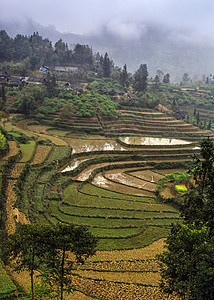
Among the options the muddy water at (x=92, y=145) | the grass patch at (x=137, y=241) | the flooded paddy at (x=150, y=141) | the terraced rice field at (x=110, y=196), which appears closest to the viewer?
the terraced rice field at (x=110, y=196)

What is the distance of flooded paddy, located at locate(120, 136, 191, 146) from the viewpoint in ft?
138

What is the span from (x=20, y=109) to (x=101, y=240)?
1433 inches

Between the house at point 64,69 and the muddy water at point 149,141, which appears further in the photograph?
the house at point 64,69

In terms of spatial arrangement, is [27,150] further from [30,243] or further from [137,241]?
[30,243]

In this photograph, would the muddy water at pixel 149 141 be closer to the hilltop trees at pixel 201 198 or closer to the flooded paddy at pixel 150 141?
the flooded paddy at pixel 150 141

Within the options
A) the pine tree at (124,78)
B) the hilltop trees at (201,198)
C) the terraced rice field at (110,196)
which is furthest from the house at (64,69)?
the hilltop trees at (201,198)

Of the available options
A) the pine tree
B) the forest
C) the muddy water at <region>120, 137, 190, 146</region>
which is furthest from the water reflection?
the pine tree

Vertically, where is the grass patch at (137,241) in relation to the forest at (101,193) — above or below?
below

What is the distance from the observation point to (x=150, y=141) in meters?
43.8

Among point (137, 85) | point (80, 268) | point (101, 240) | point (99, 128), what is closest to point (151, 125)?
point (99, 128)

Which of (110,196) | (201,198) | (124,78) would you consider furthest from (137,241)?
(124,78)

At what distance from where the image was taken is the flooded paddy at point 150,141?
1662 inches

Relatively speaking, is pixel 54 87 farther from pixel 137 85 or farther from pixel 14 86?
pixel 137 85

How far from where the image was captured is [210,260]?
10.5 metres
